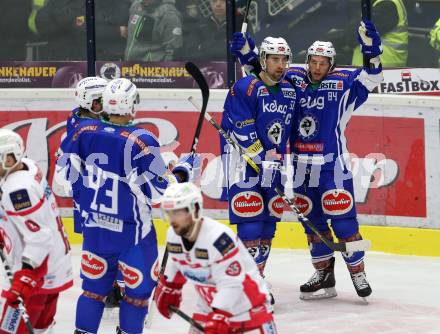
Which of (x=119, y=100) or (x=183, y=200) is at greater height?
(x=119, y=100)

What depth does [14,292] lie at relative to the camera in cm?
539

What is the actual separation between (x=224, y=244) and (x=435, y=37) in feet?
16.7


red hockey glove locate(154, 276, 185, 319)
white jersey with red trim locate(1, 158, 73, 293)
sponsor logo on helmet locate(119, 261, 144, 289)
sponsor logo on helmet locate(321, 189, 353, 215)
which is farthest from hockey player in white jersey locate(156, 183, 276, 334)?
sponsor logo on helmet locate(321, 189, 353, 215)

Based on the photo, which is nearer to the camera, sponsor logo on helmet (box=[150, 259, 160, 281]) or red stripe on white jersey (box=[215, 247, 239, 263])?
red stripe on white jersey (box=[215, 247, 239, 263])

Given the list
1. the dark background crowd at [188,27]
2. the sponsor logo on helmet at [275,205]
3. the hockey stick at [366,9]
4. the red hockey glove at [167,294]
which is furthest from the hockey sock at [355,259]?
the red hockey glove at [167,294]

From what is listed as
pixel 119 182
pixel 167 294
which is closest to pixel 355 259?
pixel 119 182

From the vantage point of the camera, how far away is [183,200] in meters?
4.92

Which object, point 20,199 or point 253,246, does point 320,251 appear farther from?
point 20,199

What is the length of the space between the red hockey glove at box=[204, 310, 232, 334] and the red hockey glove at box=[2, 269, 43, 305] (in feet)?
2.98

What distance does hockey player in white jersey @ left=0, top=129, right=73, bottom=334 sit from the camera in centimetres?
543

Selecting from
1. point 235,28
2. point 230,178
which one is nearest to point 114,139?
point 230,178

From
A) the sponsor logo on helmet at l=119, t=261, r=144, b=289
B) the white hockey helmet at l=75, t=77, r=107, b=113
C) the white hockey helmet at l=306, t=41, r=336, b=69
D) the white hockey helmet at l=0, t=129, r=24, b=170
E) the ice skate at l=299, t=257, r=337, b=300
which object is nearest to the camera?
the white hockey helmet at l=0, t=129, r=24, b=170

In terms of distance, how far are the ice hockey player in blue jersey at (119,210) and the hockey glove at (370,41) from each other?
1.99 metres

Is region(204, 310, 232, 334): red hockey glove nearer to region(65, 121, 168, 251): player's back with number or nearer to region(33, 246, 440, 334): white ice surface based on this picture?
region(65, 121, 168, 251): player's back with number
